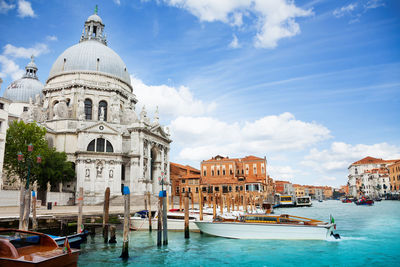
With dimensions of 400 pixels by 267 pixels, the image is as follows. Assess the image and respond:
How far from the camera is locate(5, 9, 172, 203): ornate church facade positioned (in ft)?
121

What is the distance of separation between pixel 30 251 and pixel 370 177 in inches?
3879

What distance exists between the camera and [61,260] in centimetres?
762

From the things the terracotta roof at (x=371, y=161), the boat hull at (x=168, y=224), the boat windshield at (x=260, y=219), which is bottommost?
the boat hull at (x=168, y=224)

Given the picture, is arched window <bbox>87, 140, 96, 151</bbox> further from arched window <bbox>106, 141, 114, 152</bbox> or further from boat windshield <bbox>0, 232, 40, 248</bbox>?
boat windshield <bbox>0, 232, 40, 248</bbox>

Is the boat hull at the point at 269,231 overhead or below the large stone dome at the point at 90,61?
below

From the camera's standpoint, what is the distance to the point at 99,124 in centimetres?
3788

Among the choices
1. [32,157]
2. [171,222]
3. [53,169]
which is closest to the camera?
[171,222]

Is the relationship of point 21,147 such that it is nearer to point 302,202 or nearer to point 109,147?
point 109,147

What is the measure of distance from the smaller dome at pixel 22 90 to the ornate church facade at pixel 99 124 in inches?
94.4

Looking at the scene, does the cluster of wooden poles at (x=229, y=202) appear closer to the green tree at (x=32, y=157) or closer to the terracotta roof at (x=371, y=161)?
the green tree at (x=32, y=157)

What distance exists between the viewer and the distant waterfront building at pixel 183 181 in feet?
174

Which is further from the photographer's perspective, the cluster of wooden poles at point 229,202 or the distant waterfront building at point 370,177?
the distant waterfront building at point 370,177

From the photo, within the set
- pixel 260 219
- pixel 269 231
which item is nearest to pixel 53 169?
pixel 260 219

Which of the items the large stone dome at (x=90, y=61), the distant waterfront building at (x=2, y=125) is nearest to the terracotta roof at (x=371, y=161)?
the large stone dome at (x=90, y=61)
